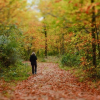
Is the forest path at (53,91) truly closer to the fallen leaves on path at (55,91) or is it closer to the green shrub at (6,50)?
the fallen leaves on path at (55,91)

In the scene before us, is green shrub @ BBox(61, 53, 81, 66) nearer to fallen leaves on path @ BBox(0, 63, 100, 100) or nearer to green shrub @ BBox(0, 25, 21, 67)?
green shrub @ BBox(0, 25, 21, 67)

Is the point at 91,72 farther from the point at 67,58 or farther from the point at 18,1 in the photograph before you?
the point at 67,58

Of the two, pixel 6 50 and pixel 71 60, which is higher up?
pixel 6 50

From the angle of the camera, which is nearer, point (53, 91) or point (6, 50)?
point (53, 91)

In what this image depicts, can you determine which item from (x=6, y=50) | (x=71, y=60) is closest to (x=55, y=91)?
(x=6, y=50)

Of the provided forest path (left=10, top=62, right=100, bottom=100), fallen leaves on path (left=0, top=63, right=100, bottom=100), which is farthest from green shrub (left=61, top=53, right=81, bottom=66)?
fallen leaves on path (left=0, top=63, right=100, bottom=100)

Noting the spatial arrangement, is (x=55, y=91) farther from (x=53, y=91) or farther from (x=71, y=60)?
(x=71, y=60)

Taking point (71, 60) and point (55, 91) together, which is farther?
point (71, 60)

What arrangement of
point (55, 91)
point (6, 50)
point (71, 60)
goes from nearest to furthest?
point (55, 91) → point (6, 50) → point (71, 60)

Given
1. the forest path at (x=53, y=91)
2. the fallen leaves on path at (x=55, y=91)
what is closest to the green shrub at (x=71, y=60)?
the forest path at (x=53, y=91)

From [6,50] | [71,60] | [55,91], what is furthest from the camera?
[71,60]

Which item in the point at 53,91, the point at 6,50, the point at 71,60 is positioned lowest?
the point at 53,91

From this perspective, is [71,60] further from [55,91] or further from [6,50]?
[55,91]

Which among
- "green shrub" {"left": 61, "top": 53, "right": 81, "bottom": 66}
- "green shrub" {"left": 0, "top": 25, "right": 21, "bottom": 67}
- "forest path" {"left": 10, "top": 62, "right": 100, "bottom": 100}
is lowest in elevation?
"forest path" {"left": 10, "top": 62, "right": 100, "bottom": 100}
